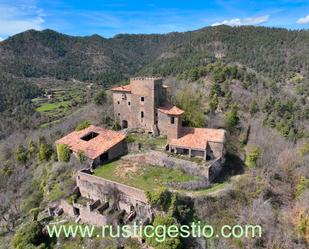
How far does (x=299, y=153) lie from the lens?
40156 millimetres

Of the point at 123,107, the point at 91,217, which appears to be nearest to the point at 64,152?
the point at 123,107

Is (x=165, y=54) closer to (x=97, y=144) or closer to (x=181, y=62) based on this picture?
(x=181, y=62)

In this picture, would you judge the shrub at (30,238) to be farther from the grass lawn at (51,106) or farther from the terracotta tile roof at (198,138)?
the grass lawn at (51,106)

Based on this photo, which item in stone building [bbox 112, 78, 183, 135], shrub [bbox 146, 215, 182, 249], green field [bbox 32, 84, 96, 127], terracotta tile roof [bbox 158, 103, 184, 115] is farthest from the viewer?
green field [bbox 32, 84, 96, 127]

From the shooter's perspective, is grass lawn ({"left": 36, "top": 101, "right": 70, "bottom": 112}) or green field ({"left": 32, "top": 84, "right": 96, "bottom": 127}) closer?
green field ({"left": 32, "top": 84, "right": 96, "bottom": 127})

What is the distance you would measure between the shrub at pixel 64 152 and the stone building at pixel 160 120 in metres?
9.68

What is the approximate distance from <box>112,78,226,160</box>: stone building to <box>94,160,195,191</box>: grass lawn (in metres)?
3.86

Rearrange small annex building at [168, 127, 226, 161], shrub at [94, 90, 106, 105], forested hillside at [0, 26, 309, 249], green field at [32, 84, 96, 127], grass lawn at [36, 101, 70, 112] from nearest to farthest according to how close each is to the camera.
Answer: forested hillside at [0, 26, 309, 249] → small annex building at [168, 127, 226, 161] → shrub at [94, 90, 106, 105] → green field at [32, 84, 96, 127] → grass lawn at [36, 101, 70, 112]

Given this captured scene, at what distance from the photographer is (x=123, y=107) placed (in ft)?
134

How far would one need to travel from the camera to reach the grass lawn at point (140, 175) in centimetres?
2858

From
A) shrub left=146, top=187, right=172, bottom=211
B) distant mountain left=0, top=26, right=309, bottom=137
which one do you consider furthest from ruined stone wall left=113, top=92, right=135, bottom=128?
distant mountain left=0, top=26, right=309, bottom=137

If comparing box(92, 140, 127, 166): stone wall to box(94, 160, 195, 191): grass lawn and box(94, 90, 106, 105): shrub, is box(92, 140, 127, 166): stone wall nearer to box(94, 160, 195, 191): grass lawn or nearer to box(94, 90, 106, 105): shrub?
box(94, 160, 195, 191): grass lawn

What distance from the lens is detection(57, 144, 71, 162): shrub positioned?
35469 mm

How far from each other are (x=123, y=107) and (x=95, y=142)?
26.5ft
